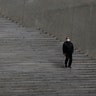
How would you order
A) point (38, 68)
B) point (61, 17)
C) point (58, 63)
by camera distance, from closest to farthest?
1. point (38, 68)
2. point (58, 63)
3. point (61, 17)

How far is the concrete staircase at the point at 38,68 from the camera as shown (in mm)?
17562

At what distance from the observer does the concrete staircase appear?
17562 millimetres

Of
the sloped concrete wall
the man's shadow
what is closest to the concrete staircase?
the man's shadow

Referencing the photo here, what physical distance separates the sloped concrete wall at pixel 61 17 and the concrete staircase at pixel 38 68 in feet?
2.17

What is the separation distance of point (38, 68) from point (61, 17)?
5237 millimetres

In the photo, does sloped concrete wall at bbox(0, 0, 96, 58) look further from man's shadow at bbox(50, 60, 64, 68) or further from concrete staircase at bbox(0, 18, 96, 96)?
man's shadow at bbox(50, 60, 64, 68)

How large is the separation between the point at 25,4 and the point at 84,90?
1035 centimetres

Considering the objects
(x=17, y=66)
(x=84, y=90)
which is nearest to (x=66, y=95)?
(x=84, y=90)

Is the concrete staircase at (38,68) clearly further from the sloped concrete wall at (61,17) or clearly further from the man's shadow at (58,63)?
the sloped concrete wall at (61,17)

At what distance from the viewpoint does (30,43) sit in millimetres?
23203

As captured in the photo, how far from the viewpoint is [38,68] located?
19.7m

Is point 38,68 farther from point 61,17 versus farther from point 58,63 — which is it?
point 61,17

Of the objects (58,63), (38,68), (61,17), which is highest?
(61,17)

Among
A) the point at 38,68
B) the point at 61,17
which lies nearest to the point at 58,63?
the point at 38,68
